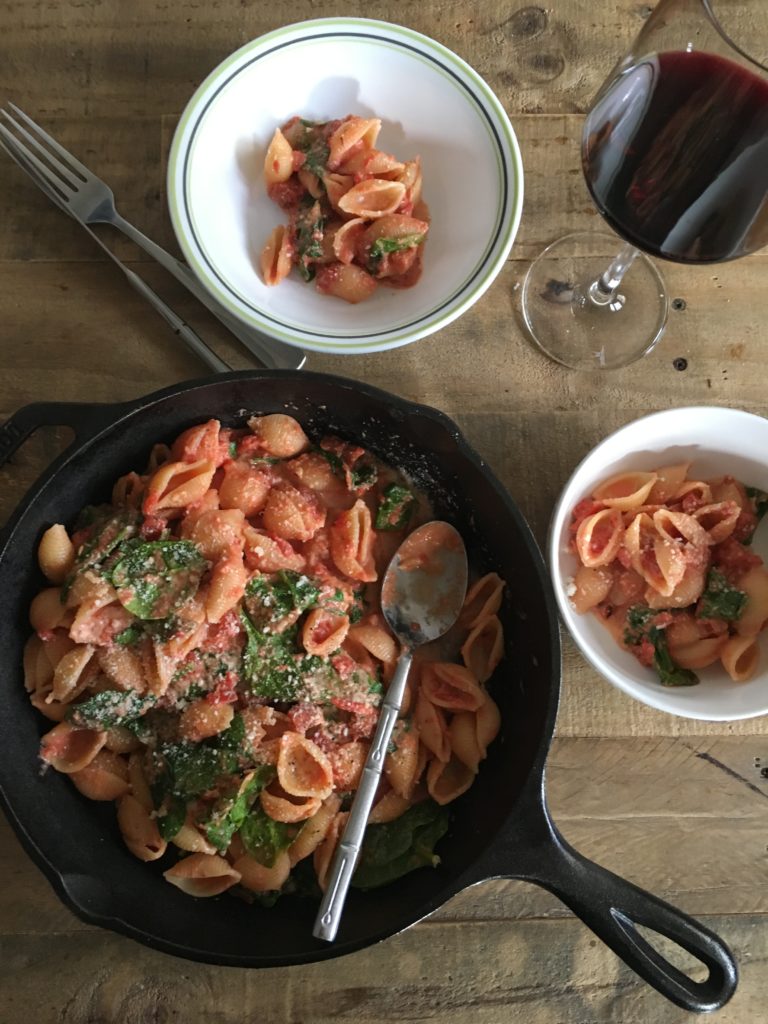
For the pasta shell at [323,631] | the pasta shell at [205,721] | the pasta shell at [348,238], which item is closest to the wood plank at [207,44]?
the pasta shell at [348,238]

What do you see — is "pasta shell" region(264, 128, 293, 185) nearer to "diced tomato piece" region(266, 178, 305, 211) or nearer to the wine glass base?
"diced tomato piece" region(266, 178, 305, 211)

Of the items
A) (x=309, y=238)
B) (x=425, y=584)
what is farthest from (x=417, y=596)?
(x=309, y=238)

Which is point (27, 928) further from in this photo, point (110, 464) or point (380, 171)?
point (380, 171)

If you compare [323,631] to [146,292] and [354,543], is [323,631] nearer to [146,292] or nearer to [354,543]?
[354,543]

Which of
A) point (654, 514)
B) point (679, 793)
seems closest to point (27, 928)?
point (679, 793)

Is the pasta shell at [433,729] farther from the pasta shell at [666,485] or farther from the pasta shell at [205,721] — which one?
the pasta shell at [666,485]

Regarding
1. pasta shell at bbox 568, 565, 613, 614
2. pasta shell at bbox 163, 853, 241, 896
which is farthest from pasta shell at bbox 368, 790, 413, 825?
pasta shell at bbox 568, 565, 613, 614
